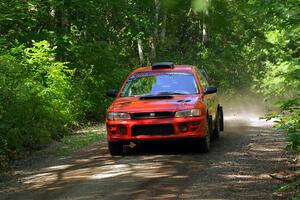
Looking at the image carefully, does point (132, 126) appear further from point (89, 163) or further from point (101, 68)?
point (101, 68)

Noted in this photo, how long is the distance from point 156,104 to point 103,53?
39.7ft

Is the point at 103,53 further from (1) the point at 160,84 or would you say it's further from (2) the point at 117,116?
(2) the point at 117,116

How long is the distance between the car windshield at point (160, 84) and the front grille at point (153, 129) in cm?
110

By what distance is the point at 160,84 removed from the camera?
11.3m

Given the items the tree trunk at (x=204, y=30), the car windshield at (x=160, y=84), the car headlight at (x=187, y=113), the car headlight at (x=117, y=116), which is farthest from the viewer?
the tree trunk at (x=204, y=30)

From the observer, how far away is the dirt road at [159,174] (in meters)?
7.11

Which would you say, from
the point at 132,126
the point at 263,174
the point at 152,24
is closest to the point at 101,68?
the point at 152,24

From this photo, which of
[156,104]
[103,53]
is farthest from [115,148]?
[103,53]

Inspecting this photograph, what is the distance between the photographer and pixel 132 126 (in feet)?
33.2

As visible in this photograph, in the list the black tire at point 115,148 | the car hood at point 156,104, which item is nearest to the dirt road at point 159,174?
the black tire at point 115,148

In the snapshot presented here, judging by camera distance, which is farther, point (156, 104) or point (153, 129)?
point (156, 104)

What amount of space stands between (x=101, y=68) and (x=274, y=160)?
13.4 metres

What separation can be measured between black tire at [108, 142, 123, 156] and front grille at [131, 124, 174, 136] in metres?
0.64

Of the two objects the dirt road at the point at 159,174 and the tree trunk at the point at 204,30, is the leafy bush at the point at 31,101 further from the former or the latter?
the tree trunk at the point at 204,30
